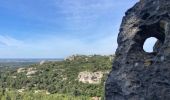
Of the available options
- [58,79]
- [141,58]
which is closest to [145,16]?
[141,58]

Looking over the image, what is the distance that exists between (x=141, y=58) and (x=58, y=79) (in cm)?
13151

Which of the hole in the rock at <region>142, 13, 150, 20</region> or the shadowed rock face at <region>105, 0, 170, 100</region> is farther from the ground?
the hole in the rock at <region>142, 13, 150, 20</region>

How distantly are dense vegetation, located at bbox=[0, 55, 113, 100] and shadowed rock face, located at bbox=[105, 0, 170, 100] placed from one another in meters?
97.4

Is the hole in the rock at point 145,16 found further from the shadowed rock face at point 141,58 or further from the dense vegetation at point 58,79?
the dense vegetation at point 58,79

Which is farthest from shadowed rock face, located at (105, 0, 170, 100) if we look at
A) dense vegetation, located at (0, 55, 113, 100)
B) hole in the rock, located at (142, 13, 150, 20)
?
dense vegetation, located at (0, 55, 113, 100)

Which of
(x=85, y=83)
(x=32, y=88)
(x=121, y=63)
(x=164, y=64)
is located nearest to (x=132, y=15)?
(x=121, y=63)

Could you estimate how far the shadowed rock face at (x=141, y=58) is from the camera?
9383mm

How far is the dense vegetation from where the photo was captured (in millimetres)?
120500

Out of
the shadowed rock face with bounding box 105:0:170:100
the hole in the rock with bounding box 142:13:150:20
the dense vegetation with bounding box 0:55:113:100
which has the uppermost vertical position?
the hole in the rock with bounding box 142:13:150:20

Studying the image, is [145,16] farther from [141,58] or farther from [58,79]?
[58,79]

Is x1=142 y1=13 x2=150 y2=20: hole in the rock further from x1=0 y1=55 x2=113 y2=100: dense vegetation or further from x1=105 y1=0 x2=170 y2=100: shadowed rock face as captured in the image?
x1=0 y1=55 x2=113 y2=100: dense vegetation

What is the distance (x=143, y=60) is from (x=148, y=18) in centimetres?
124

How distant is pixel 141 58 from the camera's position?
10.3 meters

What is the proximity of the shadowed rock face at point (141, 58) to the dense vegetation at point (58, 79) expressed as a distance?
9745 cm
